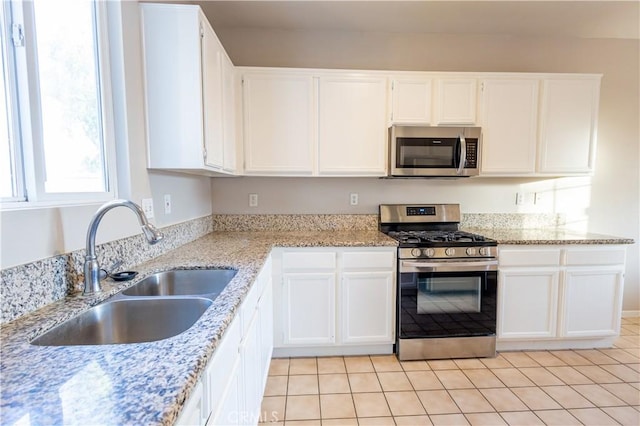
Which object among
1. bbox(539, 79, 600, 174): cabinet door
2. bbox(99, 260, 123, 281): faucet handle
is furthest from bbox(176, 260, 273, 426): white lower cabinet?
bbox(539, 79, 600, 174): cabinet door

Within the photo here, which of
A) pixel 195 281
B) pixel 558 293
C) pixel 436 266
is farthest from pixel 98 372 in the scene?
pixel 558 293

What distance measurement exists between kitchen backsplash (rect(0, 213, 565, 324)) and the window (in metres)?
0.24

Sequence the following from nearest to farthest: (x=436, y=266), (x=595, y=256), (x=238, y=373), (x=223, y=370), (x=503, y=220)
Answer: (x=223, y=370) < (x=238, y=373) < (x=436, y=266) < (x=595, y=256) < (x=503, y=220)

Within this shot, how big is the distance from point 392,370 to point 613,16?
327 centimetres

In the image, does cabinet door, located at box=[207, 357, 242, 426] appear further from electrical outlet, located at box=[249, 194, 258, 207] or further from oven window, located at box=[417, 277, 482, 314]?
electrical outlet, located at box=[249, 194, 258, 207]

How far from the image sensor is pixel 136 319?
46.3 inches

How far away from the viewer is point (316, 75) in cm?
243

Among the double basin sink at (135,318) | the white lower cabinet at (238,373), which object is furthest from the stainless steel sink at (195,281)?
the white lower cabinet at (238,373)

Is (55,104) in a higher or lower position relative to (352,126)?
lower

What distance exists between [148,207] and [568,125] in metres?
3.18

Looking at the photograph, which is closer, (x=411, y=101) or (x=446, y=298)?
(x=446, y=298)

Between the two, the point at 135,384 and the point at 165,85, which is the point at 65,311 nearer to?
the point at 135,384

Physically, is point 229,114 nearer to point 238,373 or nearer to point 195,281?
point 195,281

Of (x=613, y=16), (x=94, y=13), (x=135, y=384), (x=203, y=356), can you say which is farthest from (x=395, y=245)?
(x=613, y=16)
